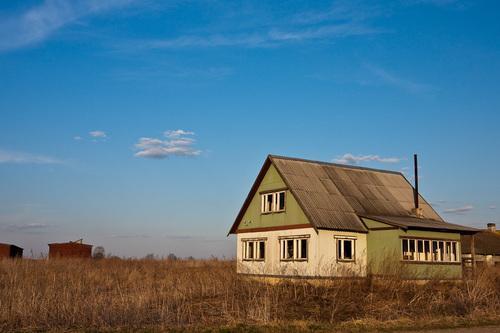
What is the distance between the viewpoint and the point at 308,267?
29.5 m

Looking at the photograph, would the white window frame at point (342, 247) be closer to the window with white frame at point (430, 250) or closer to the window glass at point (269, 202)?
the window with white frame at point (430, 250)

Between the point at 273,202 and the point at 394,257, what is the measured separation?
8.16 m

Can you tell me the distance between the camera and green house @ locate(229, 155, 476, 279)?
29.6 metres

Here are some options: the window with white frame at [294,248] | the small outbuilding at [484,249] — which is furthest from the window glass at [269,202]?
the small outbuilding at [484,249]

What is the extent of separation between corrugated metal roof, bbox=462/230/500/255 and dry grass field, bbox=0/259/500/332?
2461 cm

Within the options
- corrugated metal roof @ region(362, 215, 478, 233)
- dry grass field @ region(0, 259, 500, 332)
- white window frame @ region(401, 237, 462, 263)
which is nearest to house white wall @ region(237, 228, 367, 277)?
dry grass field @ region(0, 259, 500, 332)

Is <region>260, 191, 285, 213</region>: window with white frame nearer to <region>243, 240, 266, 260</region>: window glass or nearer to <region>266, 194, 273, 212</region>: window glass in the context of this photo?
<region>266, 194, 273, 212</region>: window glass

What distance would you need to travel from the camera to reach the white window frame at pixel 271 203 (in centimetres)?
3293

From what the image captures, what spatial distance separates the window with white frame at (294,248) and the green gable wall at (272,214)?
96 centimetres

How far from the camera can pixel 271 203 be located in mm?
33781

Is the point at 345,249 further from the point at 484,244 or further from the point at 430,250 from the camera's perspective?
the point at 484,244

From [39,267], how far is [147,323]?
21465 millimetres

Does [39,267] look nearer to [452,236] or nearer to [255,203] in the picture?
[255,203]

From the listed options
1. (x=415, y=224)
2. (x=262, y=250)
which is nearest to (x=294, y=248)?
(x=262, y=250)
